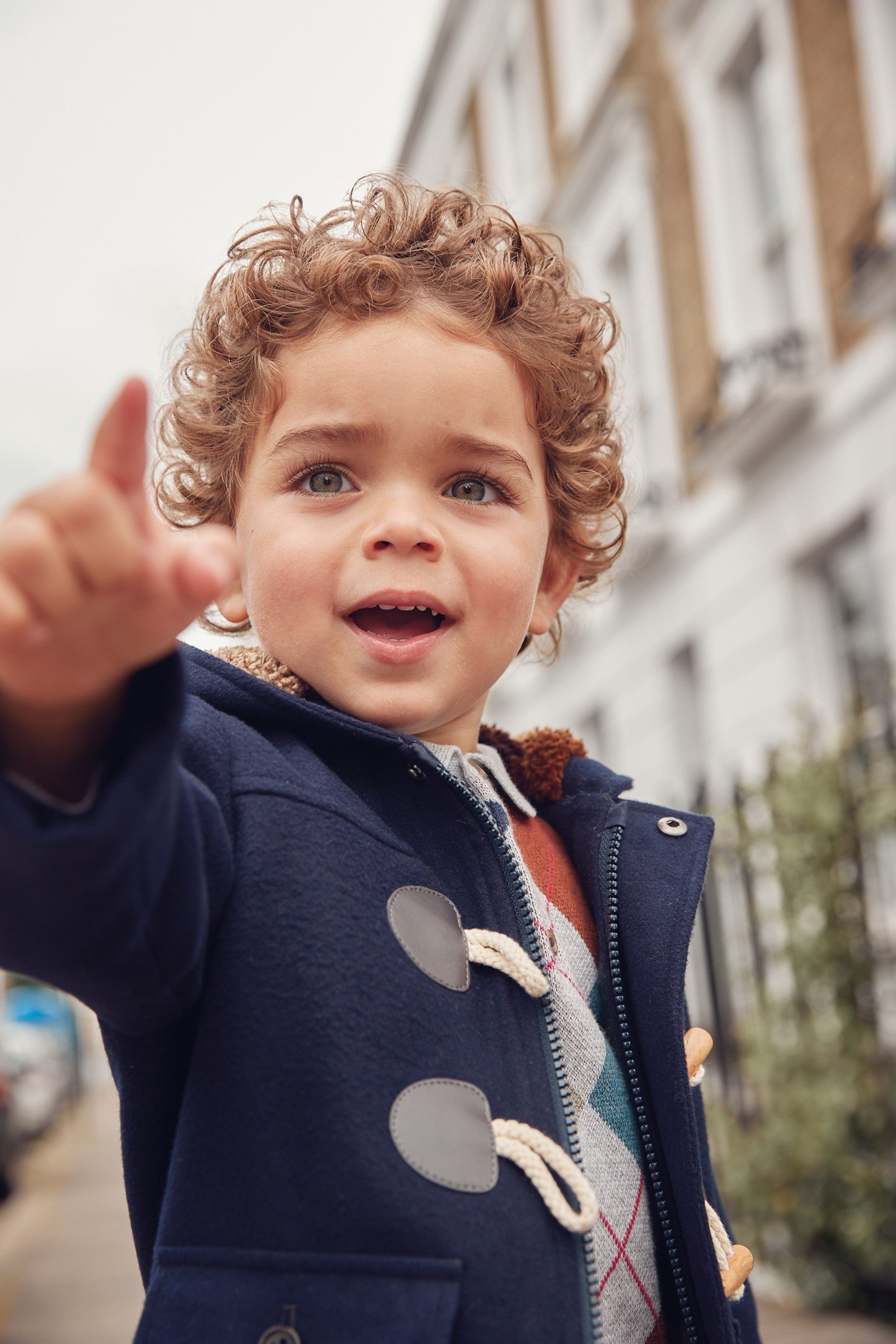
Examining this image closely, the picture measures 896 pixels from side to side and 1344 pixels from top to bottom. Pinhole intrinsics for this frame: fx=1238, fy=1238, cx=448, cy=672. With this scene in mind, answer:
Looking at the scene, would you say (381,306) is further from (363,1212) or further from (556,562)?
(363,1212)

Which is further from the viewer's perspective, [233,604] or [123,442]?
[233,604]

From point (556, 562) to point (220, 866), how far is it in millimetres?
835

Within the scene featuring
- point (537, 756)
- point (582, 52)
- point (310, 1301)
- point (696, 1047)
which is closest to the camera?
point (310, 1301)

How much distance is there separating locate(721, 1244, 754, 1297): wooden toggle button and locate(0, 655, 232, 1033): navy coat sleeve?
781mm

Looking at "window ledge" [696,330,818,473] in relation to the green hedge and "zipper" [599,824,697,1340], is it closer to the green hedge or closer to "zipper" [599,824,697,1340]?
the green hedge

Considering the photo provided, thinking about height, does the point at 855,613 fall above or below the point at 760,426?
below

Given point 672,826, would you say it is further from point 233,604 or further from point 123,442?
point 123,442

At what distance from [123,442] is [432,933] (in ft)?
2.10

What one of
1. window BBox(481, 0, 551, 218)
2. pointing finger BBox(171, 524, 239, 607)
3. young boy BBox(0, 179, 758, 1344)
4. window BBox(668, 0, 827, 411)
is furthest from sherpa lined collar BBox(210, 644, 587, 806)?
window BBox(481, 0, 551, 218)

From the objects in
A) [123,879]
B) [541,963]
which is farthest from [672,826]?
[123,879]

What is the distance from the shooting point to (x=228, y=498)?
64.2 inches

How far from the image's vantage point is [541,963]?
1356 mm

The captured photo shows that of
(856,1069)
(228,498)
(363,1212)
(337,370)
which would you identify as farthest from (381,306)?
(856,1069)

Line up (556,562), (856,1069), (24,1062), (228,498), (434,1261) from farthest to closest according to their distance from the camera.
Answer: (24,1062) < (856,1069) < (556,562) < (228,498) < (434,1261)
